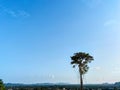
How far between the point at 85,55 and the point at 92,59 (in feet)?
6.78

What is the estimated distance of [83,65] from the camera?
1845 inches

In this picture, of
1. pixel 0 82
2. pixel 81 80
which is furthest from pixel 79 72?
pixel 0 82

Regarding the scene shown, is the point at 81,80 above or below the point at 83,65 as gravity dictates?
below

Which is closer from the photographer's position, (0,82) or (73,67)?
(73,67)

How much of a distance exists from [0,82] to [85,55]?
1959 cm

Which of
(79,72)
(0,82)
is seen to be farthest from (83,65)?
(0,82)

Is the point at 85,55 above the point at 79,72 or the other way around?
above

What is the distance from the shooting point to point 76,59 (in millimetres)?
46969

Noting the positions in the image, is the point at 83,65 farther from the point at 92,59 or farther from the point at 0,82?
the point at 0,82

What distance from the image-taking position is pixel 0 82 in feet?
167

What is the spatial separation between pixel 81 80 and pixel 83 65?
3.06 meters

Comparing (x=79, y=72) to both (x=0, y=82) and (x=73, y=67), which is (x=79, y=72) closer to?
(x=73, y=67)

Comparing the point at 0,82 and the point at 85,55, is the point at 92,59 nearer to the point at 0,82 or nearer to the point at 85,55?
the point at 85,55

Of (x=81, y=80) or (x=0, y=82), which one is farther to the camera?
(x=0, y=82)
